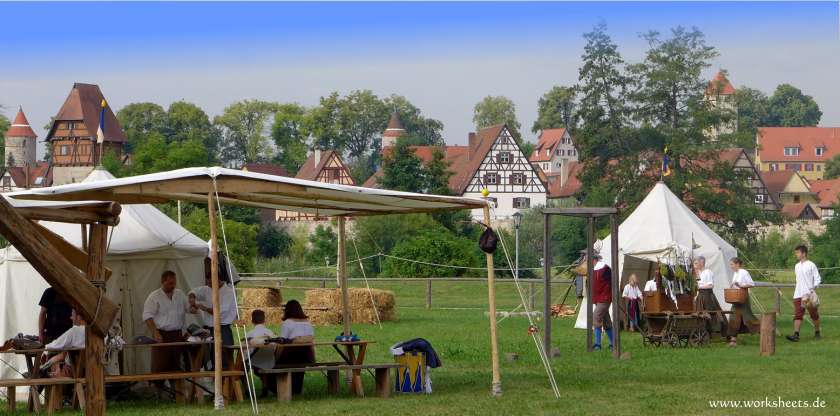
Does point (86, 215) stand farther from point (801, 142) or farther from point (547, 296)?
point (801, 142)

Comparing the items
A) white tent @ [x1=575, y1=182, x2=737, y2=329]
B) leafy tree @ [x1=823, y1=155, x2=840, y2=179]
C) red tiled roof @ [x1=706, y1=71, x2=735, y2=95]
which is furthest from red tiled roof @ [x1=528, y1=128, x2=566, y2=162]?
white tent @ [x1=575, y1=182, x2=737, y2=329]

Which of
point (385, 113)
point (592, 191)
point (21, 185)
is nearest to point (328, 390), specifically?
point (592, 191)

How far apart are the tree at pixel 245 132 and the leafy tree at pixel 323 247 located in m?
53.1

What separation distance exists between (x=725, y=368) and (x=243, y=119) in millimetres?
107193

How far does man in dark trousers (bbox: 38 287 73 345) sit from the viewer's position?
13289 millimetres

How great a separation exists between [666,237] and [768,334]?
5.61 m

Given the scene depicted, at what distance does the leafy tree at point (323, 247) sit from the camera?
6122 cm

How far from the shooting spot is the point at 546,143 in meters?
137

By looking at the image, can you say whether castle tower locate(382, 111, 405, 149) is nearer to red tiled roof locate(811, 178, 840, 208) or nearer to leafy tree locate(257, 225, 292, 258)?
red tiled roof locate(811, 178, 840, 208)

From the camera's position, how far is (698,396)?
1308 cm

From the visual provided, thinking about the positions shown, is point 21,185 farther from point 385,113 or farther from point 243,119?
point 385,113

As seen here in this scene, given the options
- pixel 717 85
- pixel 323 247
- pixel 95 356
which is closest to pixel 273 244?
pixel 323 247

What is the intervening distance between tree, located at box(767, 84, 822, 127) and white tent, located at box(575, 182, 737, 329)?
477ft

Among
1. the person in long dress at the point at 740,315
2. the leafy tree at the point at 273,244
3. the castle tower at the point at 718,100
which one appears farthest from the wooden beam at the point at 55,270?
the leafy tree at the point at 273,244
